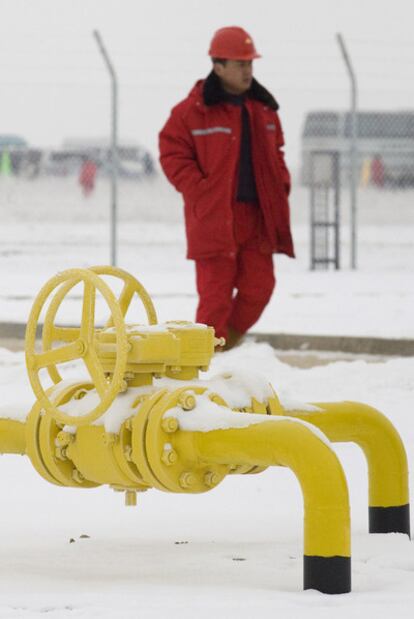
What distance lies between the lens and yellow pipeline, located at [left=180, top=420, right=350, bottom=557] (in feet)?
14.4

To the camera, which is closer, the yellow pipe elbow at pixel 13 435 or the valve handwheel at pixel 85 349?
the valve handwheel at pixel 85 349

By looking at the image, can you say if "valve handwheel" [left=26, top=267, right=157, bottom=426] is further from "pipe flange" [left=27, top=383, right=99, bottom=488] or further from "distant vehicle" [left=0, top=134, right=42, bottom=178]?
"distant vehicle" [left=0, top=134, right=42, bottom=178]

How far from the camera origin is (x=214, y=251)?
907cm

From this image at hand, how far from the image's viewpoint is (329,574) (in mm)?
4359

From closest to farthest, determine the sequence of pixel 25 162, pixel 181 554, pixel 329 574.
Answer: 1. pixel 329 574
2. pixel 181 554
3. pixel 25 162

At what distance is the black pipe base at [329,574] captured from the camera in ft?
14.3

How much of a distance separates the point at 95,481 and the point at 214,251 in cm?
432

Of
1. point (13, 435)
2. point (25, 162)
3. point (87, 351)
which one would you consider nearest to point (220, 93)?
point (13, 435)

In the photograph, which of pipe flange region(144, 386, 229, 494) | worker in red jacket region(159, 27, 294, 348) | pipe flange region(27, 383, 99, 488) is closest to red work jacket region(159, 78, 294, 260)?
worker in red jacket region(159, 27, 294, 348)

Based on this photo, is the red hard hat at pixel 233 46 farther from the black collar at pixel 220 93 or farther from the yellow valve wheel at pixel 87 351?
the yellow valve wheel at pixel 87 351

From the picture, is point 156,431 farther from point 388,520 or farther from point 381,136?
point 381,136

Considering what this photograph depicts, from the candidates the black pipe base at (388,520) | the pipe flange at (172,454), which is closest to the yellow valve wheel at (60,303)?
the pipe flange at (172,454)

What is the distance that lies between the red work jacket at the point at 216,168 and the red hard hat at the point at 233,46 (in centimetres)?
31

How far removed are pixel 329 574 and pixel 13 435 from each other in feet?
3.75
